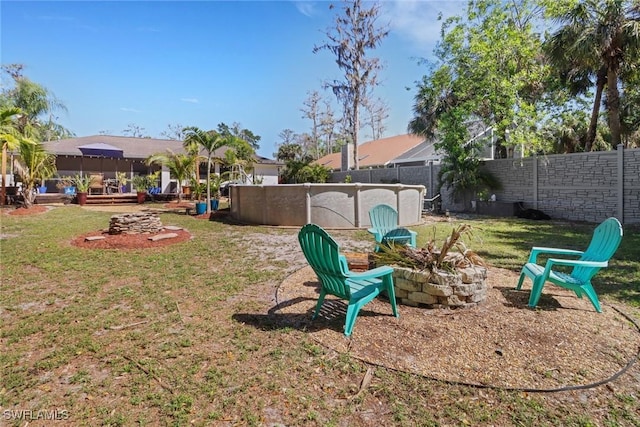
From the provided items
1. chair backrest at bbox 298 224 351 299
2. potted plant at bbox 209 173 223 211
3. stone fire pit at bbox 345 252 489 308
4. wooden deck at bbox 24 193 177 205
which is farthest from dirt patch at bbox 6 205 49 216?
stone fire pit at bbox 345 252 489 308

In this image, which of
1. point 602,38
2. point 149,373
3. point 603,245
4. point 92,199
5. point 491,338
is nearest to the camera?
point 149,373

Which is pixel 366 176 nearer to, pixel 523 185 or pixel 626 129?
pixel 523 185

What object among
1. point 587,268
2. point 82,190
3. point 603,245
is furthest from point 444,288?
point 82,190

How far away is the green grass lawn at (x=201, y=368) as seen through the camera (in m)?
2.23

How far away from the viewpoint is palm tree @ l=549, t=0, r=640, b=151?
10.8 metres

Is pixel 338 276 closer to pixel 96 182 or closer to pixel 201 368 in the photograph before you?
pixel 201 368

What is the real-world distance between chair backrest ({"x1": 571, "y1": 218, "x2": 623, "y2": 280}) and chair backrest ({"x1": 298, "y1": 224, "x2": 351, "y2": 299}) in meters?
2.69

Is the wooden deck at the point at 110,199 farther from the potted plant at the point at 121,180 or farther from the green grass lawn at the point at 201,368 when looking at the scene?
the green grass lawn at the point at 201,368

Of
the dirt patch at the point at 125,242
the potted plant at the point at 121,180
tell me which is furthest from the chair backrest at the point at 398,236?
the potted plant at the point at 121,180

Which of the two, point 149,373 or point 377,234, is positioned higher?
point 377,234

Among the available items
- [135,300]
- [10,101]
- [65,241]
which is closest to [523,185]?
[135,300]

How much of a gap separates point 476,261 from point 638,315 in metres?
1.66

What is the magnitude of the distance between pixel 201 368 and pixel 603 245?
4.37m

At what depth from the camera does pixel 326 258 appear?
3312 mm
